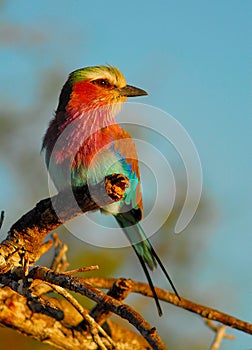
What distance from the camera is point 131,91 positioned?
5.00 m

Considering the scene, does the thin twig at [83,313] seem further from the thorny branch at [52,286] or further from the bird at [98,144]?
the bird at [98,144]

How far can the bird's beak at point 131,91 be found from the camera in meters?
4.98

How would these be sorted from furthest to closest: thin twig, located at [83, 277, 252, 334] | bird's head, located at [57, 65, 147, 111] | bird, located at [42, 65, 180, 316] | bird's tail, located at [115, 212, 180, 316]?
1. bird's head, located at [57, 65, 147, 111]
2. bird's tail, located at [115, 212, 180, 316]
3. bird, located at [42, 65, 180, 316]
4. thin twig, located at [83, 277, 252, 334]

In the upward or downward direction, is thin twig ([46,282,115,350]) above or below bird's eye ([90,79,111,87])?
below

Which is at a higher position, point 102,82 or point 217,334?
point 102,82

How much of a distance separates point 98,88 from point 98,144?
694mm

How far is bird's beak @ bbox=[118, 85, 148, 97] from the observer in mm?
4980

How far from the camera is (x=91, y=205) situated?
128 inches

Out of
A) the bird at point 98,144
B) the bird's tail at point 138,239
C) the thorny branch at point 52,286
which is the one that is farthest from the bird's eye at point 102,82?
the thorny branch at point 52,286

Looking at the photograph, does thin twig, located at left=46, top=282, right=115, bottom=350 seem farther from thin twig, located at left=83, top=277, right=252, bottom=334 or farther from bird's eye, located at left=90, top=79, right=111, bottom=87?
bird's eye, located at left=90, top=79, right=111, bottom=87

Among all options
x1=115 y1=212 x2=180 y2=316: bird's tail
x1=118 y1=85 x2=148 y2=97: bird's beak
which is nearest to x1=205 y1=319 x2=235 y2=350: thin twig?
x1=115 y1=212 x2=180 y2=316: bird's tail

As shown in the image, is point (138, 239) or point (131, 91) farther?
point (131, 91)

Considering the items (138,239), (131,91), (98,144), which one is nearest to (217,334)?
(138,239)

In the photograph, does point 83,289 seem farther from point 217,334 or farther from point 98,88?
point 98,88
